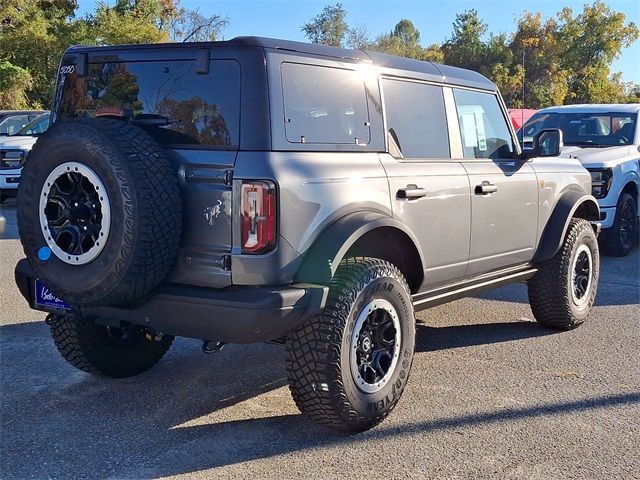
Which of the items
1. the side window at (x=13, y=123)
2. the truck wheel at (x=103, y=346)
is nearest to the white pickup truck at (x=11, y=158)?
the side window at (x=13, y=123)

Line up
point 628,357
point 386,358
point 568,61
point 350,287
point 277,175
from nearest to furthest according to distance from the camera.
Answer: point 277,175 < point 350,287 < point 386,358 < point 628,357 < point 568,61

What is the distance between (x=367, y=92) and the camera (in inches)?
161

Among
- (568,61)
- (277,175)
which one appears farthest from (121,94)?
(568,61)

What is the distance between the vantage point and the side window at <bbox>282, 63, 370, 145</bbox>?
360cm

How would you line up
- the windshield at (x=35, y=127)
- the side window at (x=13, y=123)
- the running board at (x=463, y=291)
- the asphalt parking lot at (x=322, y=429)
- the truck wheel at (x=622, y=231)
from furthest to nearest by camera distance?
the side window at (x=13, y=123) → the windshield at (x=35, y=127) → the truck wheel at (x=622, y=231) → the running board at (x=463, y=291) → the asphalt parking lot at (x=322, y=429)

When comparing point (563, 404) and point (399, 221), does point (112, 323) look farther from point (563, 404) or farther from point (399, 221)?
point (563, 404)

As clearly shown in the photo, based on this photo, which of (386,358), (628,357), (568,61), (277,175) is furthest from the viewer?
(568,61)


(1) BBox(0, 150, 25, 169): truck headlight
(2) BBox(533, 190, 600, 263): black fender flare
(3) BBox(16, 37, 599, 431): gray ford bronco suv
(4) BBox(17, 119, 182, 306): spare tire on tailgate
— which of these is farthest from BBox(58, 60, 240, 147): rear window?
(1) BBox(0, 150, 25, 169): truck headlight

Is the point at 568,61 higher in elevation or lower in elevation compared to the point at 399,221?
higher

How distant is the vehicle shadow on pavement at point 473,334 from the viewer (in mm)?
5391

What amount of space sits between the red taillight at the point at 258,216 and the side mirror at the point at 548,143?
2672 mm

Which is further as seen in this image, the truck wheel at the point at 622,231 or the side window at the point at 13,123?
the side window at the point at 13,123

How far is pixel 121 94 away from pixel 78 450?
1857 millimetres

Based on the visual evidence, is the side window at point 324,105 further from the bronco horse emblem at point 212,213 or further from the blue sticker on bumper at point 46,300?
the blue sticker on bumper at point 46,300
